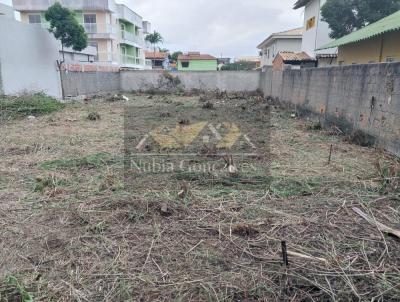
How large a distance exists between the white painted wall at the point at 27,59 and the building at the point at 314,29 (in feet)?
44.8

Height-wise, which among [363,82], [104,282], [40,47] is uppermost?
[40,47]

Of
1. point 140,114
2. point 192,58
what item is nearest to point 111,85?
point 140,114

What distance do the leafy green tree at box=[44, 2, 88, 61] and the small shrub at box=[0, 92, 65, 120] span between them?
6.78m

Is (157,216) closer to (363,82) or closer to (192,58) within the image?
(363,82)

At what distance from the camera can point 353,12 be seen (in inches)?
635

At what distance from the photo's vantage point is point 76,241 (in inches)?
99.0

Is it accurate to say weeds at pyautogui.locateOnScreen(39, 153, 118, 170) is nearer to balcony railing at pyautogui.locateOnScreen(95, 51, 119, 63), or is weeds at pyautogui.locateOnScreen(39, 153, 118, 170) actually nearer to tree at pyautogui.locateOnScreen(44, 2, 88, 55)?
tree at pyautogui.locateOnScreen(44, 2, 88, 55)

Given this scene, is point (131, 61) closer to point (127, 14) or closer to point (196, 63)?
point (127, 14)

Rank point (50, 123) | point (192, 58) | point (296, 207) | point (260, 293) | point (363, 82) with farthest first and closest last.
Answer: point (192, 58), point (50, 123), point (363, 82), point (296, 207), point (260, 293)

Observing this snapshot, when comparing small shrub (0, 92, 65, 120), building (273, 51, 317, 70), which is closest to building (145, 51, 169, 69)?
building (273, 51, 317, 70)

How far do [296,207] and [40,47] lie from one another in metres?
13.5

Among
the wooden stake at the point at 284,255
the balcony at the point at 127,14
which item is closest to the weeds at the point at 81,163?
the wooden stake at the point at 284,255

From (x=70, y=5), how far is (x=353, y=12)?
857 inches

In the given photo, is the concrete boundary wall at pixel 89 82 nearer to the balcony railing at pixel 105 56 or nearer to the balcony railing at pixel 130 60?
the balcony railing at pixel 105 56
